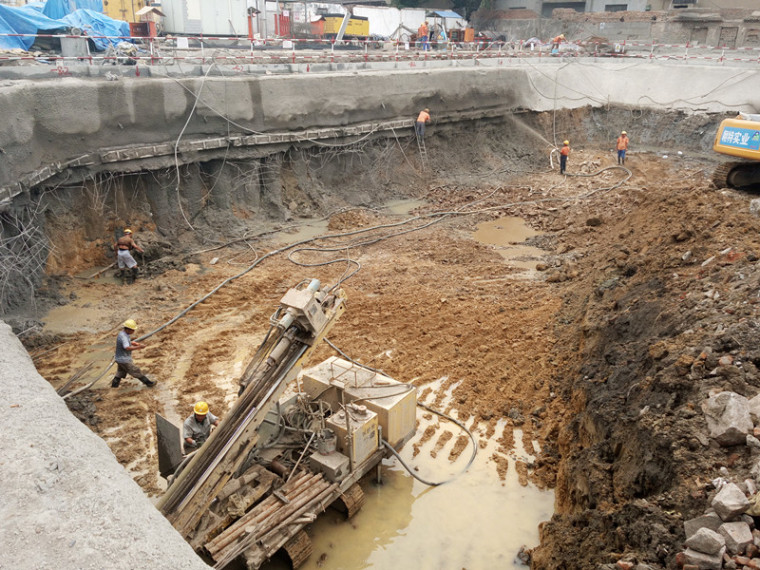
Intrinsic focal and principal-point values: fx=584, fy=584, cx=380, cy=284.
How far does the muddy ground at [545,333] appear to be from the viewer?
18.3ft

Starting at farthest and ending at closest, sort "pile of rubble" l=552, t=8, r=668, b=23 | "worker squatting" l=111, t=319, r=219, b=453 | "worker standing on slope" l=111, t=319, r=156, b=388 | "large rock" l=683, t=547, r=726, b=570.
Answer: "pile of rubble" l=552, t=8, r=668, b=23 < "worker standing on slope" l=111, t=319, r=156, b=388 < "worker squatting" l=111, t=319, r=219, b=453 < "large rock" l=683, t=547, r=726, b=570

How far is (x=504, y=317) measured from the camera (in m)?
10.9

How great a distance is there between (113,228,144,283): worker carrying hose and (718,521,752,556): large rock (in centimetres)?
1102

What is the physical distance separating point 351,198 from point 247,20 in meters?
15.8

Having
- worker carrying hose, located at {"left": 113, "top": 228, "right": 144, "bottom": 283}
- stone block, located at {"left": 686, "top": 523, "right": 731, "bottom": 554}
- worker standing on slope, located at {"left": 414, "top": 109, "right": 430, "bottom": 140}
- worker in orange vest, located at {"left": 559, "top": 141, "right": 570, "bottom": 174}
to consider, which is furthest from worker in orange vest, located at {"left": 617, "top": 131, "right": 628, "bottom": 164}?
stone block, located at {"left": 686, "top": 523, "right": 731, "bottom": 554}

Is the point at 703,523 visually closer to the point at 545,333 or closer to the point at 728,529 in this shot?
the point at 728,529

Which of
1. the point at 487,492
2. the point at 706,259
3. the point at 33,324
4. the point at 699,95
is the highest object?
the point at 699,95

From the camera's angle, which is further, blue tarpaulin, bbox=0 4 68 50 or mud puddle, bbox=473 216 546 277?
blue tarpaulin, bbox=0 4 68 50

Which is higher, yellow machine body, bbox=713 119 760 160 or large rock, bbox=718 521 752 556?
yellow machine body, bbox=713 119 760 160

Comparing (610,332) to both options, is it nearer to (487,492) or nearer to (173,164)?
(487,492)

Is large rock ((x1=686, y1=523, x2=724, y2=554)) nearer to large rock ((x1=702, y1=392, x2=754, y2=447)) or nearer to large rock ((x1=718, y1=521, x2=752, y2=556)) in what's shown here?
large rock ((x1=718, y1=521, x2=752, y2=556))

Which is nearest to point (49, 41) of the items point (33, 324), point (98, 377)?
point (33, 324)

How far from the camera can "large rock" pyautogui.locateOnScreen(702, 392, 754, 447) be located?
4.96 meters

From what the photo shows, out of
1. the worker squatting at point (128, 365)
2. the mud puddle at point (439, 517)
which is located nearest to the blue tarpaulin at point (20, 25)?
the worker squatting at point (128, 365)
